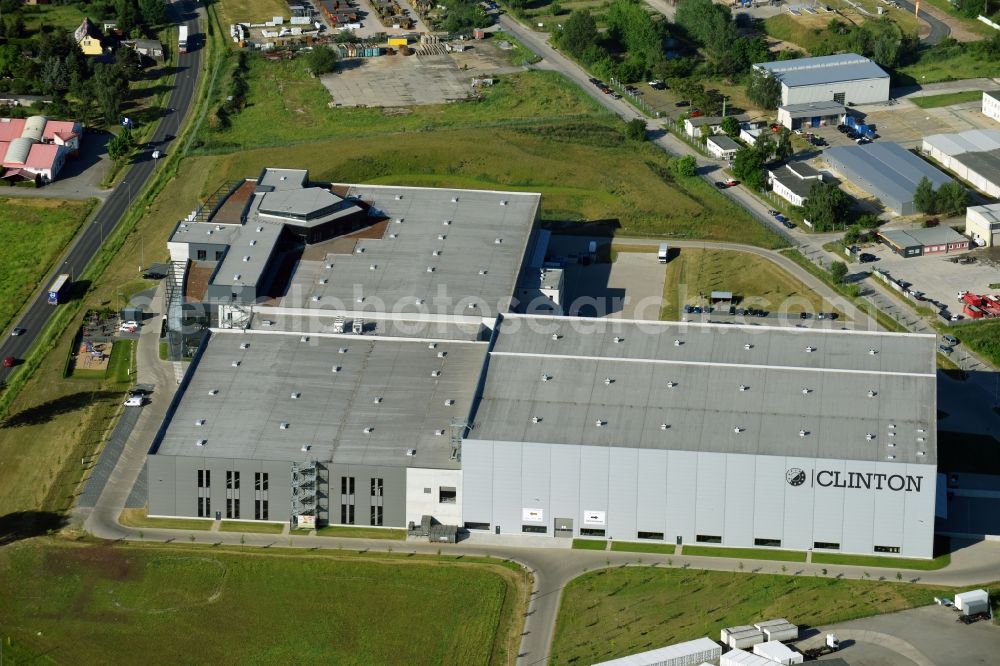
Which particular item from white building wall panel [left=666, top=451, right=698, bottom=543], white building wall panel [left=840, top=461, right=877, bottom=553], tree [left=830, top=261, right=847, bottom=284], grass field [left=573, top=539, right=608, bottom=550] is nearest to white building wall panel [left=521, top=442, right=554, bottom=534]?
grass field [left=573, top=539, right=608, bottom=550]

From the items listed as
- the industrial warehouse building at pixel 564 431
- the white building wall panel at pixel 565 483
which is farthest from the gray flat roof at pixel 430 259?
the white building wall panel at pixel 565 483

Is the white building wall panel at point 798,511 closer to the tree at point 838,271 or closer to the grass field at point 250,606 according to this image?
the grass field at point 250,606

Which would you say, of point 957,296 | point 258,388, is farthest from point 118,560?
point 957,296

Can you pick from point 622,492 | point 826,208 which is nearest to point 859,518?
point 622,492

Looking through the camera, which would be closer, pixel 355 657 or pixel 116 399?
pixel 355 657

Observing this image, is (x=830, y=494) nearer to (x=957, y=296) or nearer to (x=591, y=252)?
(x=957, y=296)
